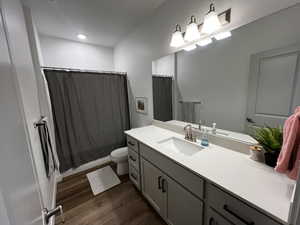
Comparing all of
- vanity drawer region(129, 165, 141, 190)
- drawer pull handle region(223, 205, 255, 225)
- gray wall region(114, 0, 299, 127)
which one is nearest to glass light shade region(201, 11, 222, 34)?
gray wall region(114, 0, 299, 127)

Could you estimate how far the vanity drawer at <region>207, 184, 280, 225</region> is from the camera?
66 cm

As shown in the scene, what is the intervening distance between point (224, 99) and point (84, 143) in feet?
7.58

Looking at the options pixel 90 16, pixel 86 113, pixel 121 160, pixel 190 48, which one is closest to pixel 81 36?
pixel 90 16

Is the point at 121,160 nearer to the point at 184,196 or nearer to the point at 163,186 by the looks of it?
the point at 163,186

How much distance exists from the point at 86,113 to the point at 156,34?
5.70ft

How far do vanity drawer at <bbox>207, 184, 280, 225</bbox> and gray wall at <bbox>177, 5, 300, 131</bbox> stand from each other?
68 cm

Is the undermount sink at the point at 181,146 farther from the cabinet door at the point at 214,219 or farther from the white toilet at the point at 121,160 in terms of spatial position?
the white toilet at the point at 121,160

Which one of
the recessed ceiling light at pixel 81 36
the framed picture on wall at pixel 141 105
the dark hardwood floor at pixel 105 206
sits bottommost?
the dark hardwood floor at pixel 105 206

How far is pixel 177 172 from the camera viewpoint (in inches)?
43.2

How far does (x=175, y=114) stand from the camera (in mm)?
1820

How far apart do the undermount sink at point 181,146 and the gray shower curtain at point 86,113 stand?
141cm

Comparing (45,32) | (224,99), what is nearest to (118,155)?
(224,99)

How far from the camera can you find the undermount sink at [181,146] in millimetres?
1409

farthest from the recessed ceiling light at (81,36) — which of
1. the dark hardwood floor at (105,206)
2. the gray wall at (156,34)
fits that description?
the dark hardwood floor at (105,206)
